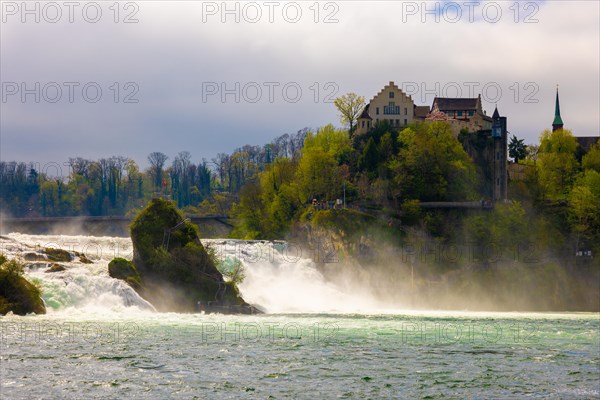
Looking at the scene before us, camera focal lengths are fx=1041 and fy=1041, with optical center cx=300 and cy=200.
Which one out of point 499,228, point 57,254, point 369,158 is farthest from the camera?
point 369,158

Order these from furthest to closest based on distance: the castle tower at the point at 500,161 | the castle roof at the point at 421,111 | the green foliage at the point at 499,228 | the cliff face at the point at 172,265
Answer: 1. the castle roof at the point at 421,111
2. the castle tower at the point at 500,161
3. the green foliage at the point at 499,228
4. the cliff face at the point at 172,265

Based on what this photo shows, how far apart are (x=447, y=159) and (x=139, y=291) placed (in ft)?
209

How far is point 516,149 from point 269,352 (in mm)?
126637

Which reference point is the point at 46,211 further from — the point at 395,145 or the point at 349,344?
the point at 349,344

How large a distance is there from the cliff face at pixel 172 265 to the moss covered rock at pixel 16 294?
36.3ft

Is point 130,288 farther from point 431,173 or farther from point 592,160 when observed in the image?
point 592,160

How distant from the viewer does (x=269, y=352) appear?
202 feet

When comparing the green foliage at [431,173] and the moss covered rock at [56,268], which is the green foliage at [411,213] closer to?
the green foliage at [431,173]

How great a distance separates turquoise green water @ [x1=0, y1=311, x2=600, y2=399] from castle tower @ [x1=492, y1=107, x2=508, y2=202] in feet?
202

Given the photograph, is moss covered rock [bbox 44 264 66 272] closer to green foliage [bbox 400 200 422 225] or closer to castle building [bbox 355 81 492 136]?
green foliage [bbox 400 200 422 225]

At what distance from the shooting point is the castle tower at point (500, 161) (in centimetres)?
A: 14312

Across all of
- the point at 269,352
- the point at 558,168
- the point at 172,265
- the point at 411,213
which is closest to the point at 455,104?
the point at 558,168

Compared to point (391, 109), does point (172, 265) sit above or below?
below

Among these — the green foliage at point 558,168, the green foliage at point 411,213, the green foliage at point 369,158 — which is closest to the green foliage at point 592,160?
the green foliage at point 558,168
